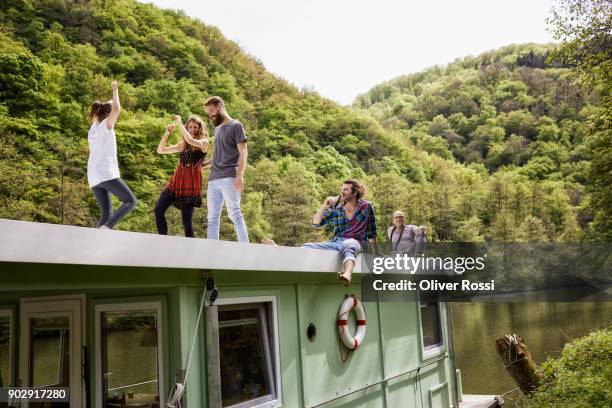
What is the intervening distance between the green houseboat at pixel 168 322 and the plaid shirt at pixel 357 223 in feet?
1.54

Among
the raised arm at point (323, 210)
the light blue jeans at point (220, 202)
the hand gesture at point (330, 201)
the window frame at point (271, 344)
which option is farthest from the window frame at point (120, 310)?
the hand gesture at point (330, 201)

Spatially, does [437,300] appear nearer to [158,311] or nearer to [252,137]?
[158,311]

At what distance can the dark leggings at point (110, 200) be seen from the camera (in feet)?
15.2

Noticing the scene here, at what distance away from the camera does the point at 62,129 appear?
1539 inches

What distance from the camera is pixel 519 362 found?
10.1m

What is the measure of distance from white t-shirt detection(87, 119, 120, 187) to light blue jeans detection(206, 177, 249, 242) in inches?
38.9

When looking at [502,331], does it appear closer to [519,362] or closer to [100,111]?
[519,362]

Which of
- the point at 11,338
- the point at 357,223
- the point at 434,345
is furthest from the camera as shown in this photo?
the point at 434,345

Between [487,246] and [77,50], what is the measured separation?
3742 centimetres

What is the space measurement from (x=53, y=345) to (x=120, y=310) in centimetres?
71

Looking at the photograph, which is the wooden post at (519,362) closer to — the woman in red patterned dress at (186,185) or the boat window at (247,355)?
the boat window at (247,355)

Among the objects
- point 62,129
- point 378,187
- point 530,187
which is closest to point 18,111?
point 62,129

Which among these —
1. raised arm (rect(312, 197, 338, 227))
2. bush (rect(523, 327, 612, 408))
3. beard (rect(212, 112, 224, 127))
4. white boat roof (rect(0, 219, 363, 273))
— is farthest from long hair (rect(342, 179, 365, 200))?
bush (rect(523, 327, 612, 408))

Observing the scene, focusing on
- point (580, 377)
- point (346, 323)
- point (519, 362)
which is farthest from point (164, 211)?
point (580, 377)
